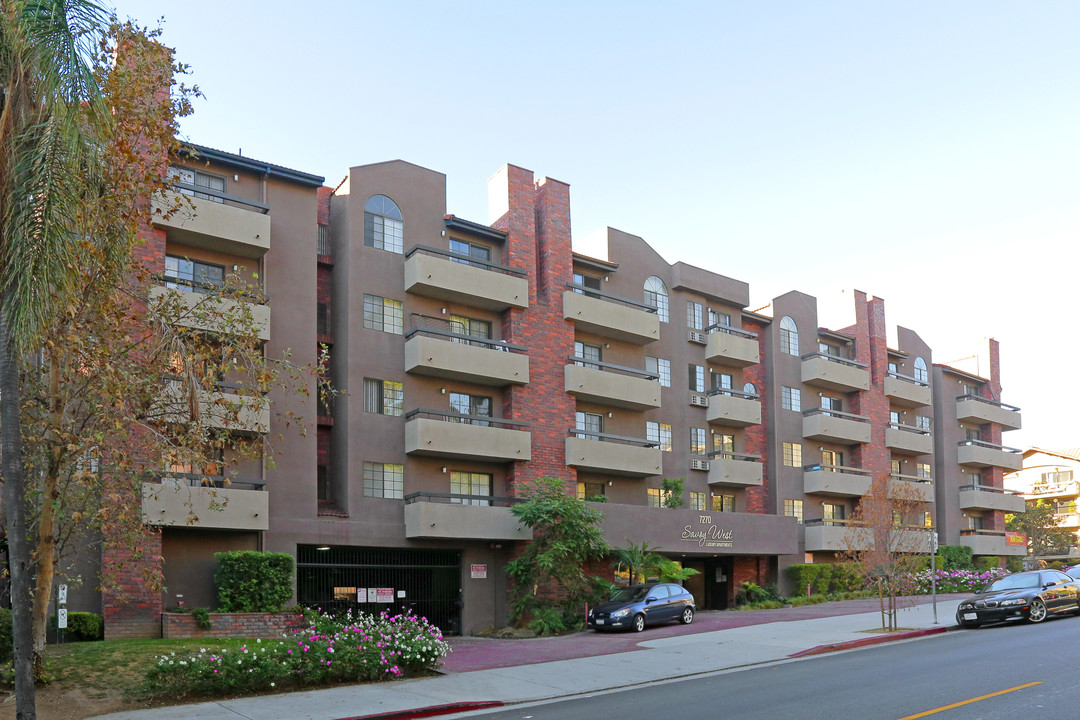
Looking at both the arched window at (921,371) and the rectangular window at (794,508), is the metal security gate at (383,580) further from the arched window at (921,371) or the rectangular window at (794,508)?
the arched window at (921,371)

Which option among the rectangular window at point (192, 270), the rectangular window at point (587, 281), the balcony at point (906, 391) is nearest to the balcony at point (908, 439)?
the balcony at point (906, 391)

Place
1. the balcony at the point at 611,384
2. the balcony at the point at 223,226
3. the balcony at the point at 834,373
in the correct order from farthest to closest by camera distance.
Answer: the balcony at the point at 834,373
the balcony at the point at 611,384
the balcony at the point at 223,226

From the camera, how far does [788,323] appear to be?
4847cm

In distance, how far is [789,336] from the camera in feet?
159

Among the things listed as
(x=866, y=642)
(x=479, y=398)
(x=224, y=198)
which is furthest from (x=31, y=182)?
(x=479, y=398)

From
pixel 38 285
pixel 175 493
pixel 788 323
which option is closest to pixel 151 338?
pixel 38 285

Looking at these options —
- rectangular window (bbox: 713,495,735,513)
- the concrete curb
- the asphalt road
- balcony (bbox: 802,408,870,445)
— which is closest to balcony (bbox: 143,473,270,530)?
the asphalt road

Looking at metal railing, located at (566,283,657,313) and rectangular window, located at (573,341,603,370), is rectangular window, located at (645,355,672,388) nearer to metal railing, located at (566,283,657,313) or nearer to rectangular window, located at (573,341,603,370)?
metal railing, located at (566,283,657,313)

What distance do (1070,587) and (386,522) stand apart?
1991 centimetres

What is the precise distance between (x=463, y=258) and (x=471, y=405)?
5.26 m

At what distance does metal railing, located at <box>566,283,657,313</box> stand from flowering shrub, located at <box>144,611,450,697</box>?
745 inches

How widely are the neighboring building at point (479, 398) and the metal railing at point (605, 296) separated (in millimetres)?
149

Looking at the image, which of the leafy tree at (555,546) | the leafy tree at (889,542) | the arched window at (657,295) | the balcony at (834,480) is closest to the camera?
the leafy tree at (889,542)

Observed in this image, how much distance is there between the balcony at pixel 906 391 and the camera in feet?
171
